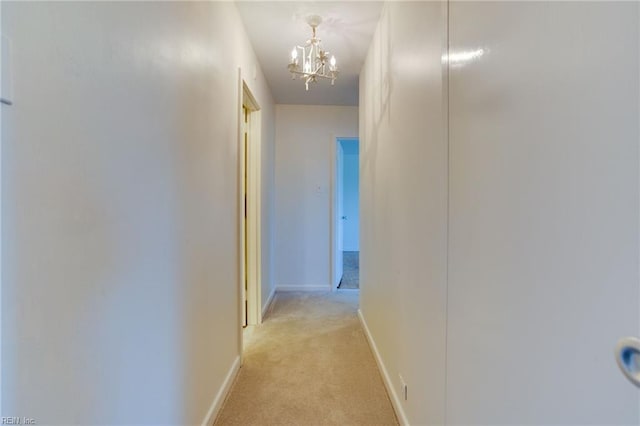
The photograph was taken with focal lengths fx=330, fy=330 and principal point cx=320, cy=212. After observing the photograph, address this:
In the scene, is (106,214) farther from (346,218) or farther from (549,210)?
(346,218)

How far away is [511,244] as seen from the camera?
79 centimetres

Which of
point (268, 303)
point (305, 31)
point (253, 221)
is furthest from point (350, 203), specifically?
point (305, 31)

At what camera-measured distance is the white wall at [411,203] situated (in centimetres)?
127

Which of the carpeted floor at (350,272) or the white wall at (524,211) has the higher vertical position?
the white wall at (524,211)

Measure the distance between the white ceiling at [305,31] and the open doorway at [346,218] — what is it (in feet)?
4.57

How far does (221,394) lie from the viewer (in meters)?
1.92

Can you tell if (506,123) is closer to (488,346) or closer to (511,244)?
(511,244)

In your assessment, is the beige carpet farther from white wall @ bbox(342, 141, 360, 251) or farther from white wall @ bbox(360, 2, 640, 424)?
white wall @ bbox(342, 141, 360, 251)

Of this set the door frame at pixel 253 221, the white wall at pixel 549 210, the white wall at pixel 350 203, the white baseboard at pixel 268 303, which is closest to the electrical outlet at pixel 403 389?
the white wall at pixel 549 210

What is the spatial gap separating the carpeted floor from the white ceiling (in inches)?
109

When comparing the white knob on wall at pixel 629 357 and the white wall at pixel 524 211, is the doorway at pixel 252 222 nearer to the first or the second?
the white wall at pixel 524 211

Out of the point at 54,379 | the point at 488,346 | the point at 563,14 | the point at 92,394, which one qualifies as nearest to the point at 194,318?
the point at 92,394

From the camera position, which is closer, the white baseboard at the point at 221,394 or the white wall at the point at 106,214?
the white wall at the point at 106,214

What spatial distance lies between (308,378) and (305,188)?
274 centimetres
